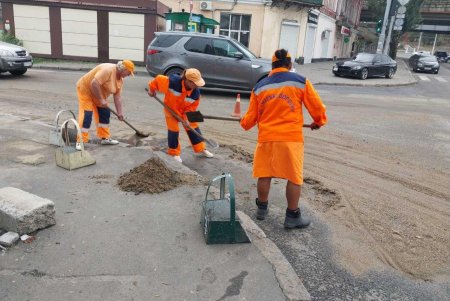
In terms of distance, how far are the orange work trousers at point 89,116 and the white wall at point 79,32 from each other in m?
13.9

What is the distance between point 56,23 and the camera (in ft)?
61.2

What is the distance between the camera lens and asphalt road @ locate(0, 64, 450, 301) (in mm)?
3365

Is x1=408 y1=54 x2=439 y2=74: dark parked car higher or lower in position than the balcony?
lower

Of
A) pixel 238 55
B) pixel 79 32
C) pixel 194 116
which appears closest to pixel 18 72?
pixel 79 32

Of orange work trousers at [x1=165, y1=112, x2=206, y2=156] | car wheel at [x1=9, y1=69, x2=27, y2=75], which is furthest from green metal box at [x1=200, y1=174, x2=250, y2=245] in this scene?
car wheel at [x1=9, y1=69, x2=27, y2=75]

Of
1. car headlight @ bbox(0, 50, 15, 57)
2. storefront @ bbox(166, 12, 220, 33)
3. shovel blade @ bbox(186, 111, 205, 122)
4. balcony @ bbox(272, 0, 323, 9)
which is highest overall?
balcony @ bbox(272, 0, 323, 9)

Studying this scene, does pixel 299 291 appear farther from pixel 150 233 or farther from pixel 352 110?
pixel 352 110

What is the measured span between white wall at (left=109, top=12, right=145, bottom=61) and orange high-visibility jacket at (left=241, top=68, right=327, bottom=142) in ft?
52.7

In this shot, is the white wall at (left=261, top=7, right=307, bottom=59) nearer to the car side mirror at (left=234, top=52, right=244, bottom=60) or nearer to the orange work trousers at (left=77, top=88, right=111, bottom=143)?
the car side mirror at (left=234, top=52, right=244, bottom=60)

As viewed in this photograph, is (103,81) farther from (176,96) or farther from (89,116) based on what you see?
(176,96)

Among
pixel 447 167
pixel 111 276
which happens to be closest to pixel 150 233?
pixel 111 276

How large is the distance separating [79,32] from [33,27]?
215 cm

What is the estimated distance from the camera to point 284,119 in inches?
154

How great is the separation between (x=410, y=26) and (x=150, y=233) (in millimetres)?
45273
